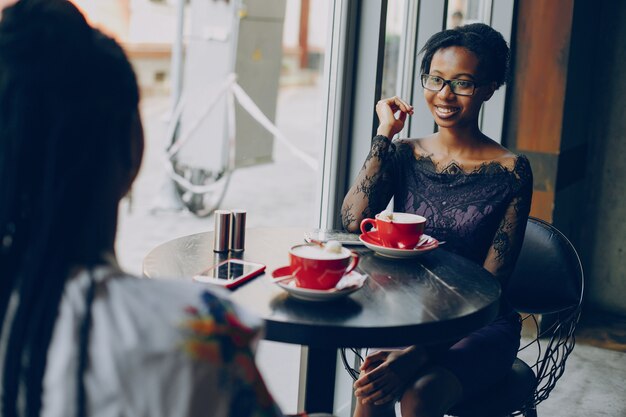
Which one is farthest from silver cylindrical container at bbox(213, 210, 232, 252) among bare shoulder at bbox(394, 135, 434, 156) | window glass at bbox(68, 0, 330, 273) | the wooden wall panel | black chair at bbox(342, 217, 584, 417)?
window glass at bbox(68, 0, 330, 273)

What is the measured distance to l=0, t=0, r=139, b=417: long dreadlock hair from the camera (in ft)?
2.65

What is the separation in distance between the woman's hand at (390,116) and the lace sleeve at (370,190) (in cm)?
3

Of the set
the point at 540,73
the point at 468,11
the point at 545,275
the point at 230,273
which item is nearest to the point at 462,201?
the point at 545,275

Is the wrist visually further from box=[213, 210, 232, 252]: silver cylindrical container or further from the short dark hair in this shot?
box=[213, 210, 232, 252]: silver cylindrical container

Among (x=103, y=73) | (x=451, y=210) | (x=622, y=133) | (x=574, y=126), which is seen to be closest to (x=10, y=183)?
(x=103, y=73)

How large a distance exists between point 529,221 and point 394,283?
91 centimetres

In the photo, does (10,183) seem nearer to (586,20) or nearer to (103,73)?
(103,73)

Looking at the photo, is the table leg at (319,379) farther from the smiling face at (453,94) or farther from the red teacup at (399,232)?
the smiling face at (453,94)

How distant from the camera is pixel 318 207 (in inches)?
99.5

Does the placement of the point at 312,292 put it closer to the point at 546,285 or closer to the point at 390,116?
the point at 390,116

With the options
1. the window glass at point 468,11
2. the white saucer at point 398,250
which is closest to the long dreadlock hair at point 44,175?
the white saucer at point 398,250

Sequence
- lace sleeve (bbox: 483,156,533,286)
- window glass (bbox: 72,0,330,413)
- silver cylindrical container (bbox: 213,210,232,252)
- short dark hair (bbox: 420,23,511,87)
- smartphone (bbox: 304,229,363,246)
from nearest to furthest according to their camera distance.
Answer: silver cylindrical container (bbox: 213,210,232,252) < smartphone (bbox: 304,229,363,246) < lace sleeve (bbox: 483,156,533,286) < short dark hair (bbox: 420,23,511,87) < window glass (bbox: 72,0,330,413)

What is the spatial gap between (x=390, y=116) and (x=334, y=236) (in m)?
0.46

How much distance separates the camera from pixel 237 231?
1789mm
